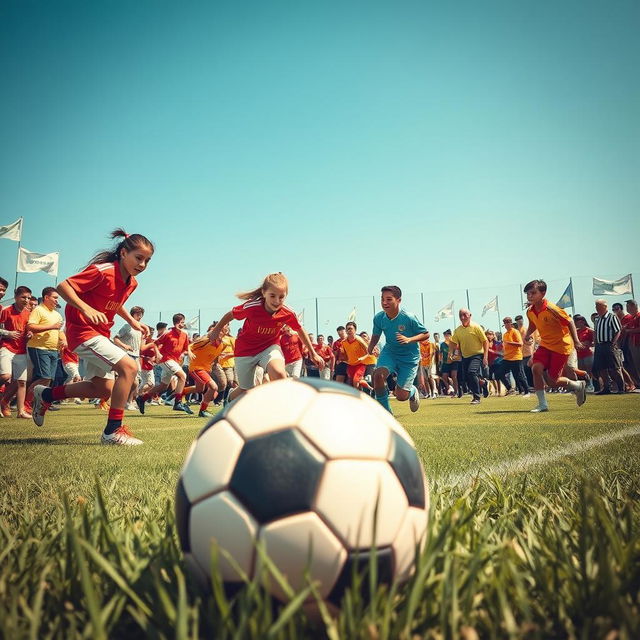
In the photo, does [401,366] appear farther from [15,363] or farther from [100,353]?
[15,363]

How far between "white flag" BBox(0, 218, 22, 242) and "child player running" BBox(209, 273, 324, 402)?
14.0 metres

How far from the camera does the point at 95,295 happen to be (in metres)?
5.08

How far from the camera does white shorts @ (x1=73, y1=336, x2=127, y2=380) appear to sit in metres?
5.05

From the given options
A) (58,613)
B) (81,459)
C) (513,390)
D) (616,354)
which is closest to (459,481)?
(58,613)

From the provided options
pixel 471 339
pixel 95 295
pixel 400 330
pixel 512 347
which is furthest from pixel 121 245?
pixel 512 347

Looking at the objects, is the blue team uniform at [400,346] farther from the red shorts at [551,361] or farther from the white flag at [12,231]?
the white flag at [12,231]

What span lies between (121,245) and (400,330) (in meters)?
4.60

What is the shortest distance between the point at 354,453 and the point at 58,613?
0.85 meters

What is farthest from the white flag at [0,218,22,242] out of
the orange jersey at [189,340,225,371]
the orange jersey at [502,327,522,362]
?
the orange jersey at [502,327,522,362]

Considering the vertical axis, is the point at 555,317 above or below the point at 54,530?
above

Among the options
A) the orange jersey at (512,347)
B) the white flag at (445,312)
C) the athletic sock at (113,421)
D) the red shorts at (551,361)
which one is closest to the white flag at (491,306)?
the white flag at (445,312)

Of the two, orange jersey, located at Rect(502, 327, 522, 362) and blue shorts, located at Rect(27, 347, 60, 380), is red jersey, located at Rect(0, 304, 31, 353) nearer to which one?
blue shorts, located at Rect(27, 347, 60, 380)

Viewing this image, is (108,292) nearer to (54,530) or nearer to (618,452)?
(54,530)

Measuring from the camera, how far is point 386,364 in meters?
7.98
